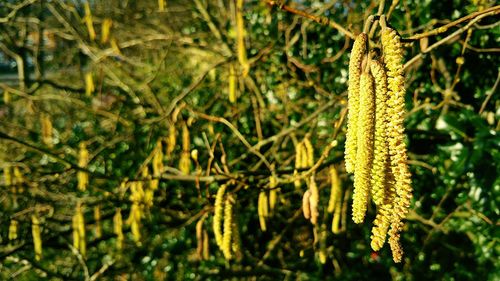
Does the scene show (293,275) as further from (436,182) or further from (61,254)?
(61,254)

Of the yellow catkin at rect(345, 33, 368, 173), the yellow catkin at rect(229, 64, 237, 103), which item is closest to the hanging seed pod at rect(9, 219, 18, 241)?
the yellow catkin at rect(229, 64, 237, 103)

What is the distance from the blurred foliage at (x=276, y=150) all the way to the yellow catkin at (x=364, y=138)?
1.05m

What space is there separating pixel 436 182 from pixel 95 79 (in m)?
2.46

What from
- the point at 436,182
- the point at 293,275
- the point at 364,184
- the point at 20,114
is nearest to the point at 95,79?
the point at 20,114

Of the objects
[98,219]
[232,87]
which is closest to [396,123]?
[232,87]

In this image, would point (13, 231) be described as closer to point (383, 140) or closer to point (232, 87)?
point (232, 87)

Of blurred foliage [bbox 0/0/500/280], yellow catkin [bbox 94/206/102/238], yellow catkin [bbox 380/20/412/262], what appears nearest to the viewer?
Answer: yellow catkin [bbox 380/20/412/262]

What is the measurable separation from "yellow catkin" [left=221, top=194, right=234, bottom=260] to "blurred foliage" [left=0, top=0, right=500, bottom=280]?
24 centimetres

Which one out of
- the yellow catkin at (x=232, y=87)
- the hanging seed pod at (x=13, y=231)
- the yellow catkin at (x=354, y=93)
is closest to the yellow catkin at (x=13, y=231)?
the hanging seed pod at (x=13, y=231)

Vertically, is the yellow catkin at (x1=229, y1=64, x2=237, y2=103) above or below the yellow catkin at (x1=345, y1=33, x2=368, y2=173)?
above

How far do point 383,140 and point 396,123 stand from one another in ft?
0.10

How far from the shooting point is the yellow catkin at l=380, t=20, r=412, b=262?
0.78 m

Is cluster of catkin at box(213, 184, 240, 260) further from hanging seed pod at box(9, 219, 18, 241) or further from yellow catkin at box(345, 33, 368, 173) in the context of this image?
hanging seed pod at box(9, 219, 18, 241)

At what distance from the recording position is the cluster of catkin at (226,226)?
1598mm
